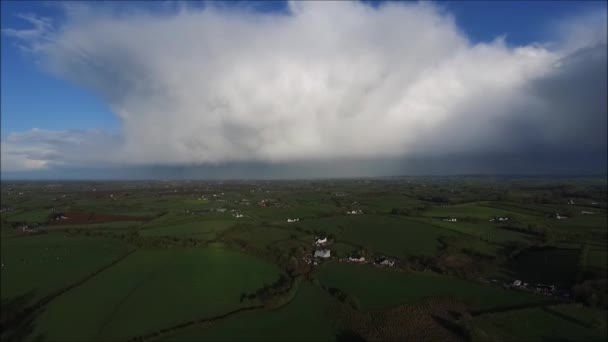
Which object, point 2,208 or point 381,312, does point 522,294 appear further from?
point 2,208

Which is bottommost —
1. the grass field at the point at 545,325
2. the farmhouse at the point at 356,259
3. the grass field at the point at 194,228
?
the farmhouse at the point at 356,259

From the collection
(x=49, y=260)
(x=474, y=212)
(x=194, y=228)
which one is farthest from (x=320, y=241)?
(x=474, y=212)

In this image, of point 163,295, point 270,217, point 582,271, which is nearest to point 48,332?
point 163,295

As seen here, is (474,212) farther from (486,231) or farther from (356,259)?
(356,259)

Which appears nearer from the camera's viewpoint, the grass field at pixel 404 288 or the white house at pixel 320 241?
the grass field at pixel 404 288

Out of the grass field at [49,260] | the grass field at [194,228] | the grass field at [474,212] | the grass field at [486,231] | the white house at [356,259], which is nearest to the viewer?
the grass field at [49,260]

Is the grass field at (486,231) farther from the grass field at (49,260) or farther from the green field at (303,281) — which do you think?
the grass field at (49,260)

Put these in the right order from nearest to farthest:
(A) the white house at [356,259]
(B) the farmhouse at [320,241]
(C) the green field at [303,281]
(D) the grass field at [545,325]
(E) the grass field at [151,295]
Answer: (D) the grass field at [545,325]
(C) the green field at [303,281]
(E) the grass field at [151,295]
(A) the white house at [356,259]
(B) the farmhouse at [320,241]

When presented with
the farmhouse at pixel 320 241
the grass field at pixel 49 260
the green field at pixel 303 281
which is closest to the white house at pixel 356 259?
the green field at pixel 303 281
